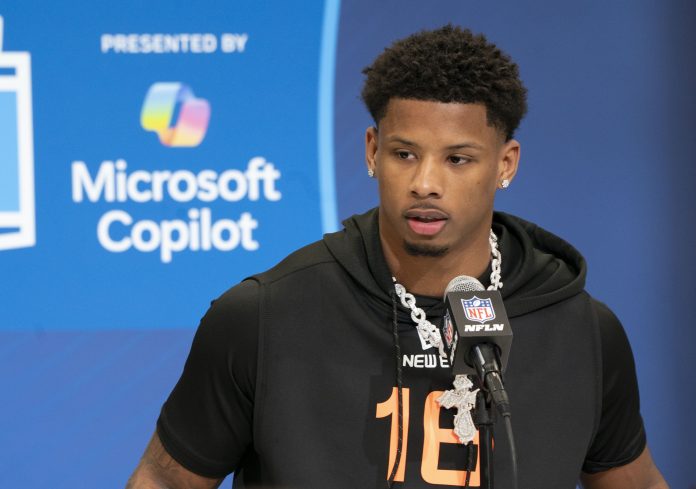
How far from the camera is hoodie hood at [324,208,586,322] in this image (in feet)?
6.19

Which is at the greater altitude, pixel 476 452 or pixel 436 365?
pixel 436 365

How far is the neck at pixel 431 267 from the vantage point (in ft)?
6.12

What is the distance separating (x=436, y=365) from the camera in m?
1.86

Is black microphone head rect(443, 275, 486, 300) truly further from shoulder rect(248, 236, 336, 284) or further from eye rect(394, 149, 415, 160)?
shoulder rect(248, 236, 336, 284)

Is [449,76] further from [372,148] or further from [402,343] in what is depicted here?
[402,343]

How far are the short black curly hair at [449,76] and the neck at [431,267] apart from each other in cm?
23

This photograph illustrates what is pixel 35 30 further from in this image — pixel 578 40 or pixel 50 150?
pixel 578 40

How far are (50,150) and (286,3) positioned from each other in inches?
33.2

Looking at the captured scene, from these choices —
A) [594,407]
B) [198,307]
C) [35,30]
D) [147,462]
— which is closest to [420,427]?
[594,407]

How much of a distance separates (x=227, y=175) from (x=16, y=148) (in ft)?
2.08

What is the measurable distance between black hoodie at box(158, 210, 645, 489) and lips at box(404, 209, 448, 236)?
17 centimetres

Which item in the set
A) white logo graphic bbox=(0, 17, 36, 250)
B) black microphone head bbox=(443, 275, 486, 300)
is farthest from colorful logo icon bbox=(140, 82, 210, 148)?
black microphone head bbox=(443, 275, 486, 300)

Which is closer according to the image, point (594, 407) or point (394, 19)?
point (594, 407)

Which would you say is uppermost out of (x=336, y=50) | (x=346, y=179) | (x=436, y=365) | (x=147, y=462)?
(x=336, y=50)
